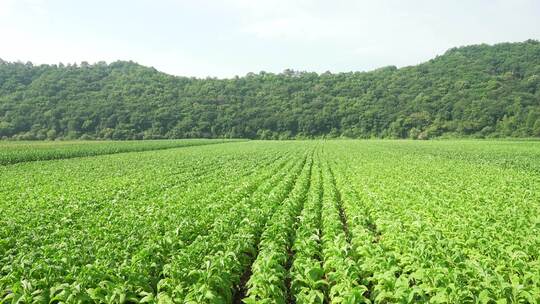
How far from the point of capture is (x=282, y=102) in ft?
465

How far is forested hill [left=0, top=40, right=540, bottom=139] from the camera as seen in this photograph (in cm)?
10188

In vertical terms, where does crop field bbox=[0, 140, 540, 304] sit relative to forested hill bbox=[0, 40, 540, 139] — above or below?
below

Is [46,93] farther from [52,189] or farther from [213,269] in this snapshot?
[213,269]

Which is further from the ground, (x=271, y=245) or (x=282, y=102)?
(x=282, y=102)

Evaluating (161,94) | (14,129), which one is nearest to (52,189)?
(14,129)

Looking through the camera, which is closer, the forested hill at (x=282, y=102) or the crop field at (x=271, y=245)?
the crop field at (x=271, y=245)

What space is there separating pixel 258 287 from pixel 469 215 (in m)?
7.71

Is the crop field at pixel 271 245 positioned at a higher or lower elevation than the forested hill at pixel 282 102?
lower

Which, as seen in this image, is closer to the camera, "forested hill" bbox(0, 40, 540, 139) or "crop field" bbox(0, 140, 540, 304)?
A: "crop field" bbox(0, 140, 540, 304)

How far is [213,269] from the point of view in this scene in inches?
263

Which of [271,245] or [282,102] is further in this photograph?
[282,102]

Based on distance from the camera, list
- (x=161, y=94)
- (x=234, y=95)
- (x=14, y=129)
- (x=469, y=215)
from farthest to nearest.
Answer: (x=234, y=95)
(x=161, y=94)
(x=14, y=129)
(x=469, y=215)

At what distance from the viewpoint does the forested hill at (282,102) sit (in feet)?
334

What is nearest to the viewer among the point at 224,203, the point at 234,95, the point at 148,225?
the point at 148,225
